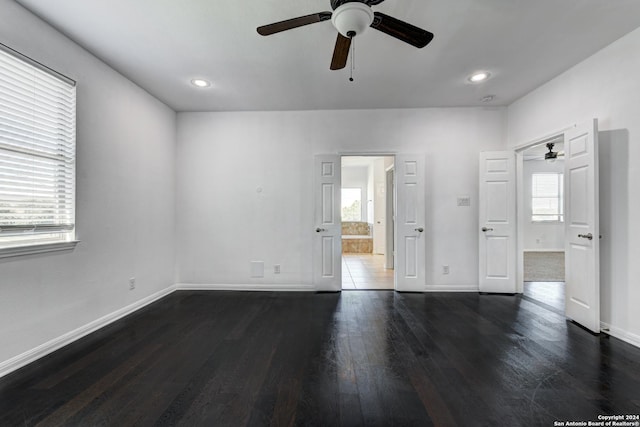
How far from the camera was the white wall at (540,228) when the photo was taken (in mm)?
8203

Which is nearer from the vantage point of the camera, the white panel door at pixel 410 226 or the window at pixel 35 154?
the window at pixel 35 154

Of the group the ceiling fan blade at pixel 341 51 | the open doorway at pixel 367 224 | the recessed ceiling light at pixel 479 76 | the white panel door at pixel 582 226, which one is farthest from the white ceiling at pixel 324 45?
the open doorway at pixel 367 224

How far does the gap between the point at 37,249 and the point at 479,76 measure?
466 centimetres

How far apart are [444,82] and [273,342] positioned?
350 centimetres

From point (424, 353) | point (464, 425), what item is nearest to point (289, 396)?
point (464, 425)

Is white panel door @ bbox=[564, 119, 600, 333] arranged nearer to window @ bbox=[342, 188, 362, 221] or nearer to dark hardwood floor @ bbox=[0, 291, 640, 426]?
dark hardwood floor @ bbox=[0, 291, 640, 426]

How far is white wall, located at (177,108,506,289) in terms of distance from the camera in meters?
4.25

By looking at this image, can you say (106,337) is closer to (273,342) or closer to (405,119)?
(273,342)

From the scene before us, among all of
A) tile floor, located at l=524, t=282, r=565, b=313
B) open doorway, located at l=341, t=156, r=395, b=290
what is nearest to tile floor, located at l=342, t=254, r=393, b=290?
open doorway, located at l=341, t=156, r=395, b=290

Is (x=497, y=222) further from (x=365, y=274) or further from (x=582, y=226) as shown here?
(x=365, y=274)

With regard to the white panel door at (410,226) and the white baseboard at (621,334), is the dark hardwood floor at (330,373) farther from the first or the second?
the white panel door at (410,226)

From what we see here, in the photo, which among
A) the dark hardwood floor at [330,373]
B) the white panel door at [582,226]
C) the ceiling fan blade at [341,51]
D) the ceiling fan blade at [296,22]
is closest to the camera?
the dark hardwood floor at [330,373]

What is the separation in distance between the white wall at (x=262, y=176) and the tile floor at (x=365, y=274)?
3.03ft

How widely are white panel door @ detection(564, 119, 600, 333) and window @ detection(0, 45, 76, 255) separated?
5.02 m
